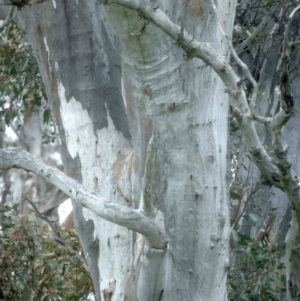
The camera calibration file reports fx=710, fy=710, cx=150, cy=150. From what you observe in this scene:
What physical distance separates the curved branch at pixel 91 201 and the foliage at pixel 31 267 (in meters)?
2.12

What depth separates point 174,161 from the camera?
112 inches

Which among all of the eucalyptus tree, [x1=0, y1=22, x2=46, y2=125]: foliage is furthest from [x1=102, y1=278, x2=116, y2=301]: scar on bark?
[x1=0, y1=22, x2=46, y2=125]: foliage

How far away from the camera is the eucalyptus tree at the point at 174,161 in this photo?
2.49 meters

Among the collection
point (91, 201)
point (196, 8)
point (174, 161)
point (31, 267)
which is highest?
point (196, 8)

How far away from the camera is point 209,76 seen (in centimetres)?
285

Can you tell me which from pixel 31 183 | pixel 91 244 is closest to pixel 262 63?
pixel 91 244

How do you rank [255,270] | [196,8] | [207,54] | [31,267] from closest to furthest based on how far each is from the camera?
1. [207,54]
2. [196,8]
3. [255,270]
4. [31,267]

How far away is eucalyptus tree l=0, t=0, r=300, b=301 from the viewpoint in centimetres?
249

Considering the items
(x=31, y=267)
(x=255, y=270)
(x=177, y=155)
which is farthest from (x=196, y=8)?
(x=31, y=267)

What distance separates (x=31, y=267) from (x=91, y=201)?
8.10ft

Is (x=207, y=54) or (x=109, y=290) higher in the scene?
(x=207, y=54)

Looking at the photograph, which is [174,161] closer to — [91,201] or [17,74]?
[91,201]

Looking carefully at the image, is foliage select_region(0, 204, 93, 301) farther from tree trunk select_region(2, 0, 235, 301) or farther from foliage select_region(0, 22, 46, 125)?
tree trunk select_region(2, 0, 235, 301)

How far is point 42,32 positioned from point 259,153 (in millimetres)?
1529
